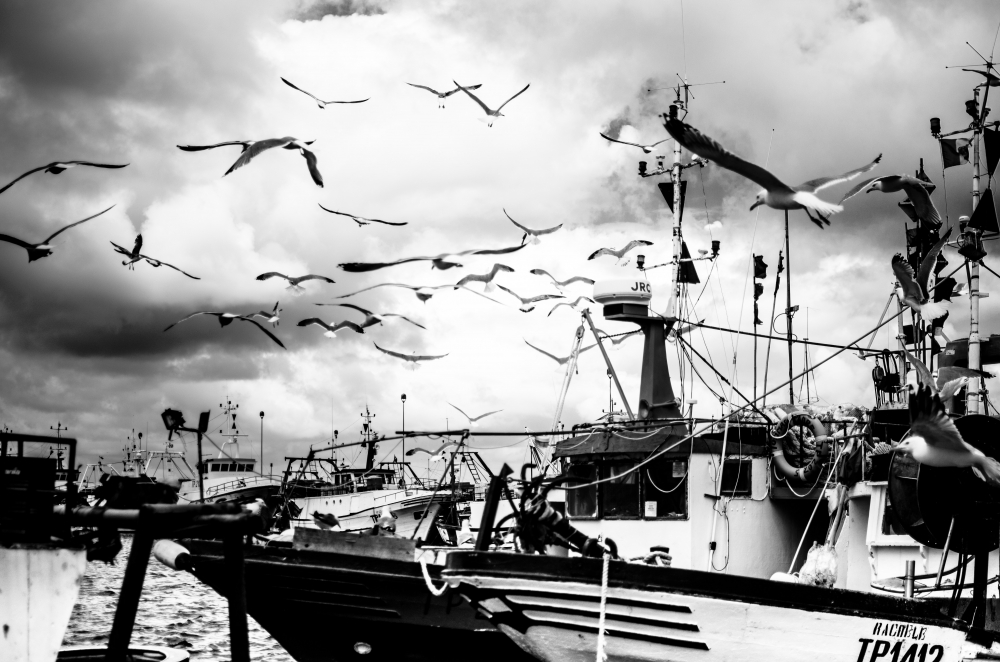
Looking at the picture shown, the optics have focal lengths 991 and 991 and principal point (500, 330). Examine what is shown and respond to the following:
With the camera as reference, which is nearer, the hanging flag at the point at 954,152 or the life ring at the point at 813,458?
the life ring at the point at 813,458

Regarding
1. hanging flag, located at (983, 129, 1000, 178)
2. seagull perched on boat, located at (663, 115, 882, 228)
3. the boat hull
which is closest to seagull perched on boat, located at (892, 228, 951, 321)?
seagull perched on boat, located at (663, 115, 882, 228)

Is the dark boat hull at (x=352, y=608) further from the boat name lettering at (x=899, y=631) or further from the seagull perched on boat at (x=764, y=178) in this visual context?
the seagull perched on boat at (x=764, y=178)

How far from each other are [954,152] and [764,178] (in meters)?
9.79

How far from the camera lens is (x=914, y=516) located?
444 inches

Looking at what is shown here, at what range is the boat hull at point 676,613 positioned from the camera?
365 inches

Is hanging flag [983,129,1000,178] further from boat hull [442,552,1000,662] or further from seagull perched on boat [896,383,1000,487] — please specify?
boat hull [442,552,1000,662]

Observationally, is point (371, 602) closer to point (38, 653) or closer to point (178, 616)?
point (38, 653)

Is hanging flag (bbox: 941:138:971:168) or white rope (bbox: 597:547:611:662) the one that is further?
hanging flag (bbox: 941:138:971:168)

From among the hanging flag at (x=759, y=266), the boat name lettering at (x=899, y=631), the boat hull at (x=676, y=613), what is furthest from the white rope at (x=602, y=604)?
the hanging flag at (x=759, y=266)

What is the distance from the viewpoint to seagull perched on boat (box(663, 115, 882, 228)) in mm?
7766

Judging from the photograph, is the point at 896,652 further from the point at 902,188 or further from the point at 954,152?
the point at 954,152

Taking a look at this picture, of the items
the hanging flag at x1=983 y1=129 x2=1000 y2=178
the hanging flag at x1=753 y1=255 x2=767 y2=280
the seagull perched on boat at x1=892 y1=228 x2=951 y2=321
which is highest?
the hanging flag at x1=983 y1=129 x2=1000 y2=178

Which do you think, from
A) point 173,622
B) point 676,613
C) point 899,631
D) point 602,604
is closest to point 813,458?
point 899,631

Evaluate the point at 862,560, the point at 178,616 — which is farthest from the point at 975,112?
the point at 178,616
